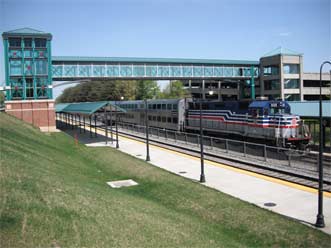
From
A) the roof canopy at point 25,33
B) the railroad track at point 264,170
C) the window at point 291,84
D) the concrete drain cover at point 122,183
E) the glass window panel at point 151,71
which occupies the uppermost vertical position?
the roof canopy at point 25,33

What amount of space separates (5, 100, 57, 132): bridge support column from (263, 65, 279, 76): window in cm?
5096

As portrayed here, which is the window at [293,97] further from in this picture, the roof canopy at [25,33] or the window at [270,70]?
the roof canopy at [25,33]

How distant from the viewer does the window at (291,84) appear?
76.1 m

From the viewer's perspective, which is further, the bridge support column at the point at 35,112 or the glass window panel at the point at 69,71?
the glass window panel at the point at 69,71

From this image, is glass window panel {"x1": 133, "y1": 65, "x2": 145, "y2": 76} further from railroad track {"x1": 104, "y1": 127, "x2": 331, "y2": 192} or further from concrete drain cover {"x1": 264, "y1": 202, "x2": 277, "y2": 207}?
concrete drain cover {"x1": 264, "y1": 202, "x2": 277, "y2": 207}

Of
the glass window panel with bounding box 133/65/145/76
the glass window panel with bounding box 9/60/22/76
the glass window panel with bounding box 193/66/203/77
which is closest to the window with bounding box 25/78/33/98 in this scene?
the glass window panel with bounding box 9/60/22/76

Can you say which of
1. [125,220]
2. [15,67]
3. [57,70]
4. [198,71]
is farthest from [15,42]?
[125,220]

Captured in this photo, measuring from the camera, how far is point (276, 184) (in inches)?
682

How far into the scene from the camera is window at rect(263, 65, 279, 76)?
77750 millimetres

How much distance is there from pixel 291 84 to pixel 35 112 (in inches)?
2162

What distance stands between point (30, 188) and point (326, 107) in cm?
2582

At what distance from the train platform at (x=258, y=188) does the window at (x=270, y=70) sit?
2294 inches

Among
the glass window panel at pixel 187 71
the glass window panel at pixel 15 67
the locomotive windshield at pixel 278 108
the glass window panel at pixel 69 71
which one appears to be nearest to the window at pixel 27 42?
the glass window panel at pixel 15 67

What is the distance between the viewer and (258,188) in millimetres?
16734
